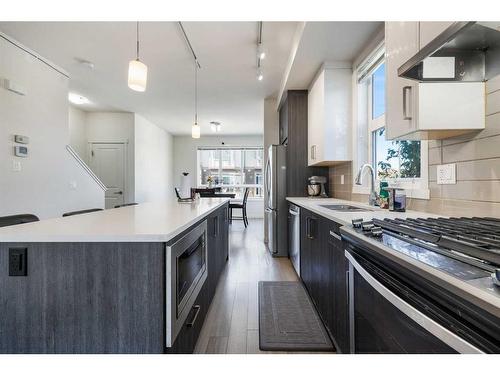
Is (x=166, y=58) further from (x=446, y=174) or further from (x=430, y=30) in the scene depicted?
(x=446, y=174)

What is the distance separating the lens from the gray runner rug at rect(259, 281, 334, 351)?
5.97 ft

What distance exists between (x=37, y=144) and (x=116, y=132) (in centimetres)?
292

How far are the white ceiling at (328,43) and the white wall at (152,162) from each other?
4514 mm

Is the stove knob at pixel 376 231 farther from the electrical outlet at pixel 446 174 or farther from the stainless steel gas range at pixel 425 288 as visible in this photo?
the electrical outlet at pixel 446 174

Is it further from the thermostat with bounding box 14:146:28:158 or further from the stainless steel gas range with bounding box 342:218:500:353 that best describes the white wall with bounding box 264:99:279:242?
the stainless steel gas range with bounding box 342:218:500:353

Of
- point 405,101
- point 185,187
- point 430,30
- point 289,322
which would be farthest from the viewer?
point 185,187

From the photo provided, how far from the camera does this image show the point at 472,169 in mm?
1424

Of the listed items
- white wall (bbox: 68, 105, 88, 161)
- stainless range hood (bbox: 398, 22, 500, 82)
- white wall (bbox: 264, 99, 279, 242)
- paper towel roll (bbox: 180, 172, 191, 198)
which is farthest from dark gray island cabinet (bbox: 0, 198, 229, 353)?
white wall (bbox: 68, 105, 88, 161)

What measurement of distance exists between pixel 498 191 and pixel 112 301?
70.8 inches

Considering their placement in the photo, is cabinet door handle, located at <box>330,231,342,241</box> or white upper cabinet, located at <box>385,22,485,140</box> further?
cabinet door handle, located at <box>330,231,342,241</box>

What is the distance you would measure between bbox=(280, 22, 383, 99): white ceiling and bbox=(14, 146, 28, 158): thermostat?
3.40m

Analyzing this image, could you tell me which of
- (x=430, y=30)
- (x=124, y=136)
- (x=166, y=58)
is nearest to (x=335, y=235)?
(x=430, y=30)

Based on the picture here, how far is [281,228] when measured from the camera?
4.07m
